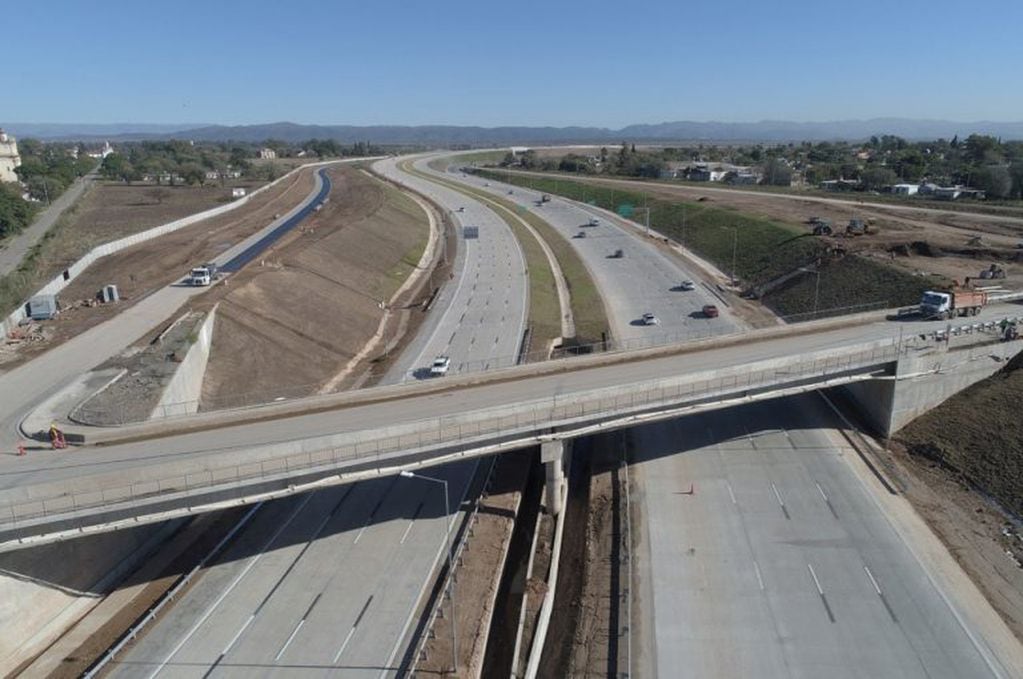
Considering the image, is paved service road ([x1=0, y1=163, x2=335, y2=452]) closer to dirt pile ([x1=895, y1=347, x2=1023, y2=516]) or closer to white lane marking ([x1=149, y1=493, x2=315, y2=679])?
white lane marking ([x1=149, y1=493, x2=315, y2=679])

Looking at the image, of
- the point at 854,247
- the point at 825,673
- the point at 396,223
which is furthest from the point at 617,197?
the point at 825,673

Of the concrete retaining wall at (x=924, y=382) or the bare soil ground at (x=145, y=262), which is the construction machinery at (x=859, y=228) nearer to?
the concrete retaining wall at (x=924, y=382)

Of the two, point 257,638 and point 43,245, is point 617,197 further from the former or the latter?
point 257,638

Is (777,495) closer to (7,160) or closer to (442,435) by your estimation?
(442,435)

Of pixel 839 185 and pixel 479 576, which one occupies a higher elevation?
pixel 839 185

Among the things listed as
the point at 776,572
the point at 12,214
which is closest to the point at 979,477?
the point at 776,572

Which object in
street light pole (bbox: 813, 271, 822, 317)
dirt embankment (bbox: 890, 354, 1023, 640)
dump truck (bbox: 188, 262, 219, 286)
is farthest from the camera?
street light pole (bbox: 813, 271, 822, 317)

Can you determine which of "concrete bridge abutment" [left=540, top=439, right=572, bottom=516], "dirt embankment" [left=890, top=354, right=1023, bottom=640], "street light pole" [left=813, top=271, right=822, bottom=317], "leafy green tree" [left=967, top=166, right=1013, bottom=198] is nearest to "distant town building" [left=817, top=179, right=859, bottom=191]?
"leafy green tree" [left=967, top=166, right=1013, bottom=198]
